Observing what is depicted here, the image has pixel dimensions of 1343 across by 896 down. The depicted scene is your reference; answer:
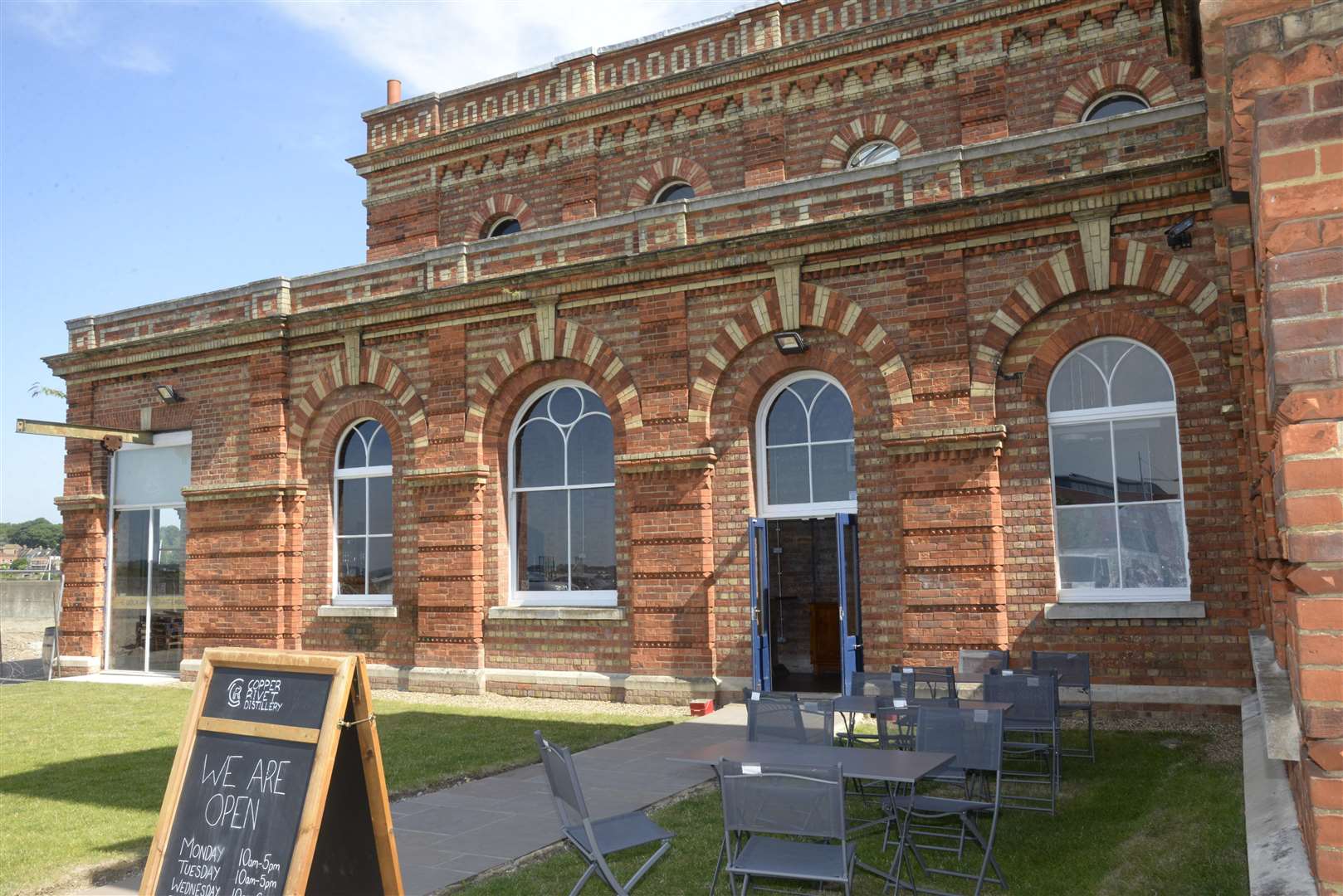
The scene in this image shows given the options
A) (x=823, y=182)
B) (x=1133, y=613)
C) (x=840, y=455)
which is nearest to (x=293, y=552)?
(x=840, y=455)

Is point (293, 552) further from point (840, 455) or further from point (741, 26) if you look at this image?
point (741, 26)

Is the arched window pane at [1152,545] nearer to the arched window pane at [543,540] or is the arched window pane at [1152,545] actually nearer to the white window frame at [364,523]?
the arched window pane at [543,540]

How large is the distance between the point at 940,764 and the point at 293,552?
1274 centimetres

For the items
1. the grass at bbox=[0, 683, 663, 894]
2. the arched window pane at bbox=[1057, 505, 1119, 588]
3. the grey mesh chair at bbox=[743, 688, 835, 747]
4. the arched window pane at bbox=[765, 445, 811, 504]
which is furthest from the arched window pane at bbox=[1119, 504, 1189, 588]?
the grass at bbox=[0, 683, 663, 894]

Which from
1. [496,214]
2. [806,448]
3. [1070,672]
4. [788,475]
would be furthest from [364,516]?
[1070,672]

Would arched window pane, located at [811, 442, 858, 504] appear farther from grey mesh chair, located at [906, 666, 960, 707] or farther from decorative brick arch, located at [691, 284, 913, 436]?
grey mesh chair, located at [906, 666, 960, 707]

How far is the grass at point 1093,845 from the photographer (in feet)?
19.7

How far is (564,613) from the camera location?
14.0m

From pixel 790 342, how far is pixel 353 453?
7.64m

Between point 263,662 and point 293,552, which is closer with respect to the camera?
point 263,662

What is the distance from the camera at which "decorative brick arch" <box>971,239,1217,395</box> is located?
35.4 feet

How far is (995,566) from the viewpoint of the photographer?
11422mm

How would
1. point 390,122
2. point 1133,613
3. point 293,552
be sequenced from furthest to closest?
point 390,122 < point 293,552 < point 1133,613

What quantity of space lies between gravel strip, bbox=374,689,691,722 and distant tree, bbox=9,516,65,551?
114212 millimetres
